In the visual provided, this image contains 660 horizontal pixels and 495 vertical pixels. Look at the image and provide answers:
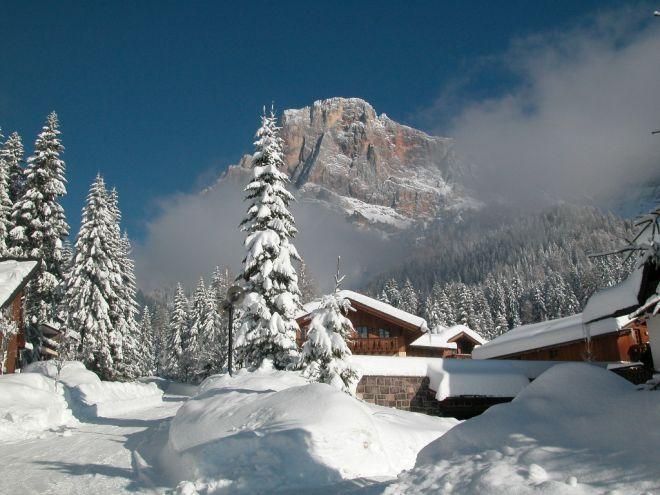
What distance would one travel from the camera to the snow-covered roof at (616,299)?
29.3 ft

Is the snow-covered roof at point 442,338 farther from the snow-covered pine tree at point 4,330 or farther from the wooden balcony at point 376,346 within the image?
the snow-covered pine tree at point 4,330

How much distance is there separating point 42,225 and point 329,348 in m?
23.2

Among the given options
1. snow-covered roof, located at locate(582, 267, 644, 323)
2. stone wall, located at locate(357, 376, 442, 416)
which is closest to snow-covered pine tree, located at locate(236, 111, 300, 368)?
stone wall, located at locate(357, 376, 442, 416)

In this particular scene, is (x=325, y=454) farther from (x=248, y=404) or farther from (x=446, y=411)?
(x=446, y=411)

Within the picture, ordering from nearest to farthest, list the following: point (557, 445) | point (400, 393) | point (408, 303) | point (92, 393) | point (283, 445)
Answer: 1. point (557, 445)
2. point (283, 445)
3. point (400, 393)
4. point (92, 393)
5. point (408, 303)

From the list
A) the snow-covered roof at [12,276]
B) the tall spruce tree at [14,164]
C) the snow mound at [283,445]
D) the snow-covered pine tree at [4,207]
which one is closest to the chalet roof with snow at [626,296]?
the snow mound at [283,445]

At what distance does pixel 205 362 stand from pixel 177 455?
4281cm

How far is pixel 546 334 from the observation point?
31.7m

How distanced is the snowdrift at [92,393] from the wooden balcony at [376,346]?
12.7m

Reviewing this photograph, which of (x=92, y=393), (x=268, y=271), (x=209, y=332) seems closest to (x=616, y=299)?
(x=268, y=271)

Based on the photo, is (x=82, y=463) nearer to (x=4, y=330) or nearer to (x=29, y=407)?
(x=29, y=407)

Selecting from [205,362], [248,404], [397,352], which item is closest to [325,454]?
[248,404]

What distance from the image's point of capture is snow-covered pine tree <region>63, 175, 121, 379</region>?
33.5m

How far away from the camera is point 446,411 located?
2281 centimetres
